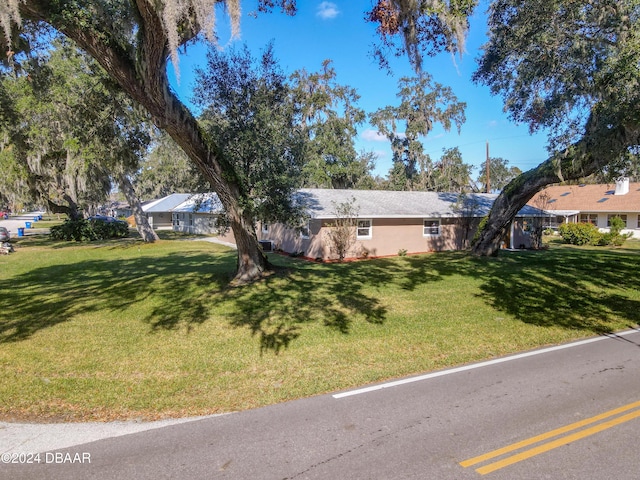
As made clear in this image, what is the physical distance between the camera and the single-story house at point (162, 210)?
4591 cm

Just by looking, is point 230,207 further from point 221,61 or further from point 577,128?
point 577,128

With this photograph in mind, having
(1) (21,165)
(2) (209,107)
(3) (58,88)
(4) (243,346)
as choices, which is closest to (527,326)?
(4) (243,346)

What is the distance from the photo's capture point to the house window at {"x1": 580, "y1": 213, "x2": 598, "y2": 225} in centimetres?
3513

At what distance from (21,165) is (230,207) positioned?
22989 mm

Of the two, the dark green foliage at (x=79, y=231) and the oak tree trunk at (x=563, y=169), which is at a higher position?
the oak tree trunk at (x=563, y=169)

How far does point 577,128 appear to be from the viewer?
11.6 meters

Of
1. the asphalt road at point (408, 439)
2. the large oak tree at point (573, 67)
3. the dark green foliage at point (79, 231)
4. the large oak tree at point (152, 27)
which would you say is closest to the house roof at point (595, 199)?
the large oak tree at point (573, 67)

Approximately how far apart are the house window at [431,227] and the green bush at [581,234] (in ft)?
40.1

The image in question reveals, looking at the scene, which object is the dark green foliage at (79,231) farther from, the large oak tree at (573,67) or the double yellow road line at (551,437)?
the double yellow road line at (551,437)

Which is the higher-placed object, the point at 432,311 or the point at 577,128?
the point at 577,128

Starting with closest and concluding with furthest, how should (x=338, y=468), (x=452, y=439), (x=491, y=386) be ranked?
(x=338, y=468) → (x=452, y=439) → (x=491, y=386)

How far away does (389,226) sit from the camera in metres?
21.6

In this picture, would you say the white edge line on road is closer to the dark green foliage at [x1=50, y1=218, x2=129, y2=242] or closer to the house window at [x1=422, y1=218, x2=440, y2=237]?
the house window at [x1=422, y1=218, x2=440, y2=237]

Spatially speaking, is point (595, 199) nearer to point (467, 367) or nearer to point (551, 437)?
point (467, 367)
